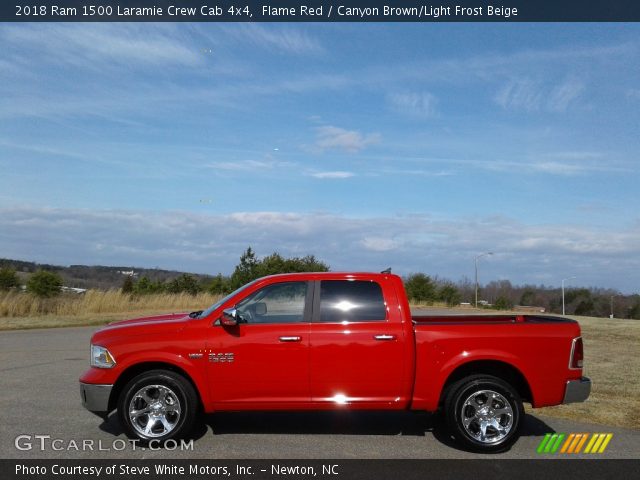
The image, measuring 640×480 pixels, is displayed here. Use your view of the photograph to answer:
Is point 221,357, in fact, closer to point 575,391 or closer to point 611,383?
point 575,391

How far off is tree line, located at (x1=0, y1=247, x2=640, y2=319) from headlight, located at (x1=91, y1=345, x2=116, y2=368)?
2456 centimetres

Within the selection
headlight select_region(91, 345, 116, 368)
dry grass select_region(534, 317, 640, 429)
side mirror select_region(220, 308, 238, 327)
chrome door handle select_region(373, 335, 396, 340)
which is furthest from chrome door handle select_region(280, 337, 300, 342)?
dry grass select_region(534, 317, 640, 429)

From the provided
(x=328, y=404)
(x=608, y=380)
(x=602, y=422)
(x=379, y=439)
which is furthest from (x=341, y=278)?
(x=608, y=380)

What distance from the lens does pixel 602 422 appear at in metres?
8.12

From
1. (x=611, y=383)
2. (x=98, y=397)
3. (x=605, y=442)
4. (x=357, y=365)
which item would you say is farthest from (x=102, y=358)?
(x=611, y=383)

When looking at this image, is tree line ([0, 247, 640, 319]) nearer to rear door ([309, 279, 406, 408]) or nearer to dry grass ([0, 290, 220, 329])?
dry grass ([0, 290, 220, 329])

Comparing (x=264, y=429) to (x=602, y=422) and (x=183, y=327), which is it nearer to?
(x=183, y=327)

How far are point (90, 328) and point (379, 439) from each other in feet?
56.5

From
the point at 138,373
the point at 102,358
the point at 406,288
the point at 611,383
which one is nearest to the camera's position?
the point at 102,358

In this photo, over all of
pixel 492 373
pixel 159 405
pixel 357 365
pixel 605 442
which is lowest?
pixel 605 442

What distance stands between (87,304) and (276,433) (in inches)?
Answer: 909

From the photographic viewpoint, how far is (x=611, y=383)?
1102 centimetres

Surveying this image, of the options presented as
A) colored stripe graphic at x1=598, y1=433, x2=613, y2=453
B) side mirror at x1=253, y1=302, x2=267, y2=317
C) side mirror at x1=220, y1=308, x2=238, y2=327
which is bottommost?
colored stripe graphic at x1=598, y1=433, x2=613, y2=453

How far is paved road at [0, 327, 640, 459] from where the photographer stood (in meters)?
6.52
